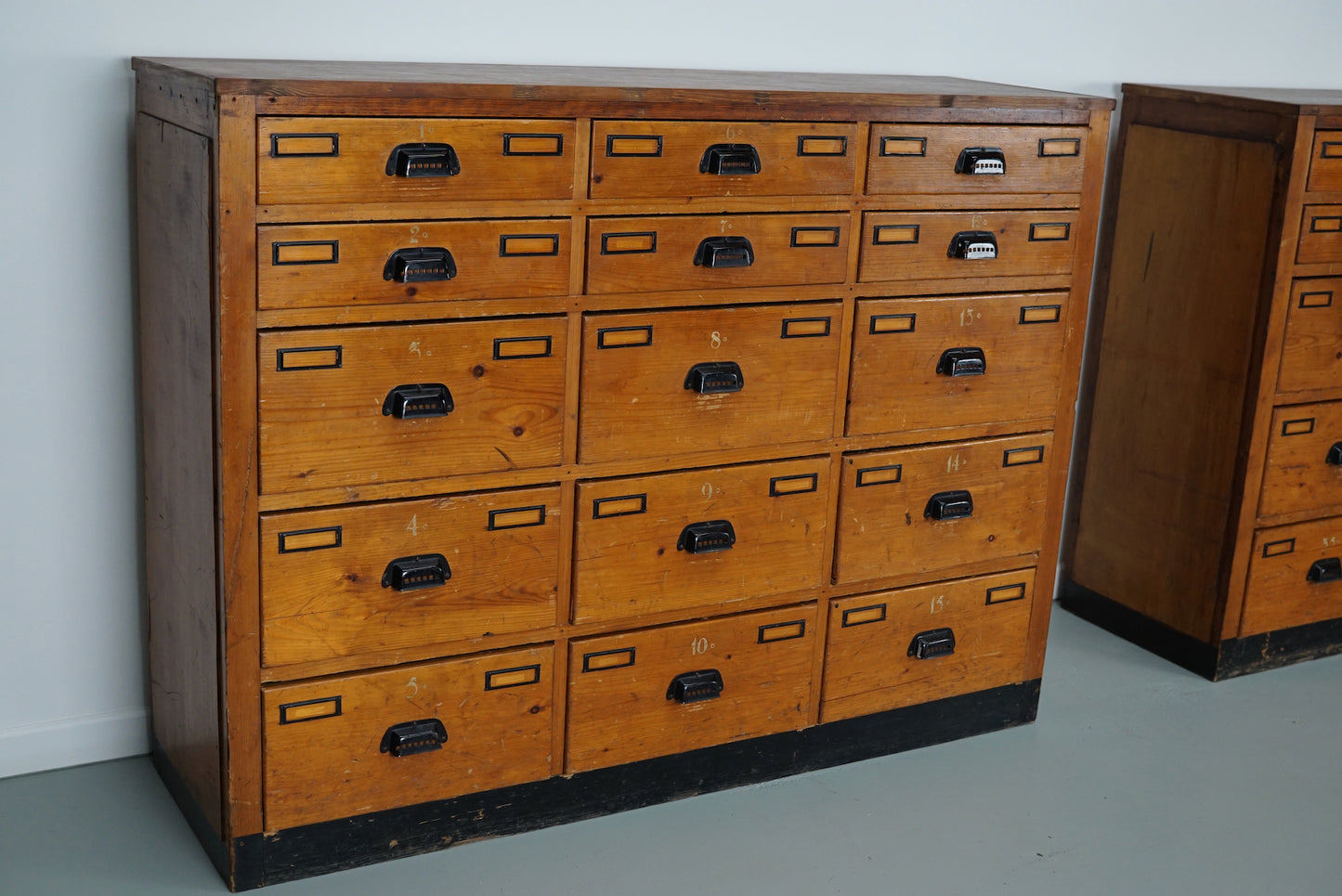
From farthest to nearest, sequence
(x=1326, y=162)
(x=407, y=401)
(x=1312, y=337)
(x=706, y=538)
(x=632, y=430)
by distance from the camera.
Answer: (x=1312, y=337)
(x=1326, y=162)
(x=706, y=538)
(x=632, y=430)
(x=407, y=401)

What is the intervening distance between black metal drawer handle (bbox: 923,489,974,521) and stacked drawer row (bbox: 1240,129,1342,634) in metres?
1.00

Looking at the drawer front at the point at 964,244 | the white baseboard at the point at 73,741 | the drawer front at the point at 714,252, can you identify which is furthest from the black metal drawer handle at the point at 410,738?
the drawer front at the point at 964,244

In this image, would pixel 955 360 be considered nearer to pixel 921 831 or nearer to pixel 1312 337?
pixel 921 831

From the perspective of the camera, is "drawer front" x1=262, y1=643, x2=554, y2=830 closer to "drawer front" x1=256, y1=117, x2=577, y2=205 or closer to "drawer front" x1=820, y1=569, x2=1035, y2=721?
"drawer front" x1=820, y1=569, x2=1035, y2=721

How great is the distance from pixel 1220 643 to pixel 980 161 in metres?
1.55

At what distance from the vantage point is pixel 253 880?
2.54m

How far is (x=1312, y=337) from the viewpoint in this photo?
3514mm

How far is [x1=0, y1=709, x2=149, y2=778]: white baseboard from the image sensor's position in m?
2.88

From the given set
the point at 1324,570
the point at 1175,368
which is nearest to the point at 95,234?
the point at 1175,368

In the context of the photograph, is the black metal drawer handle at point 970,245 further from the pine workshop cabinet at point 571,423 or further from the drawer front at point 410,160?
the drawer front at point 410,160

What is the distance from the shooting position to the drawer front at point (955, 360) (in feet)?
9.48

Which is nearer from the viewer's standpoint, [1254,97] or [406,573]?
[406,573]

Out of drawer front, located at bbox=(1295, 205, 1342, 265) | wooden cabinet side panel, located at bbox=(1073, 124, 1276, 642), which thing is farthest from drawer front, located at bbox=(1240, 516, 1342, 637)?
drawer front, located at bbox=(1295, 205, 1342, 265)

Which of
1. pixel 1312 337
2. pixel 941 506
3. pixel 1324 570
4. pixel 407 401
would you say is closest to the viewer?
pixel 407 401
